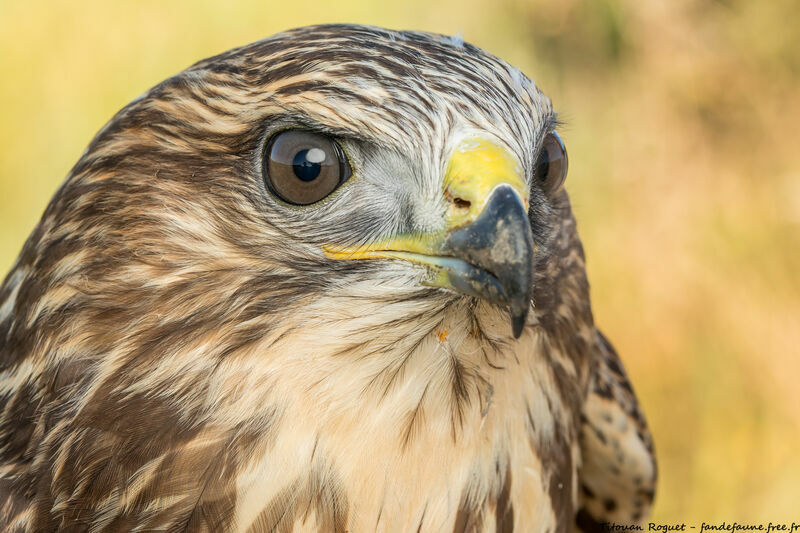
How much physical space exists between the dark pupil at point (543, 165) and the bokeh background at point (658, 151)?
9.11 ft

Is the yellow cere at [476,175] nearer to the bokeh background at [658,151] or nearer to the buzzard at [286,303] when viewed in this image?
the buzzard at [286,303]

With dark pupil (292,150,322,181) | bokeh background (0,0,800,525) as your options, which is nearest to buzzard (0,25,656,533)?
dark pupil (292,150,322,181)

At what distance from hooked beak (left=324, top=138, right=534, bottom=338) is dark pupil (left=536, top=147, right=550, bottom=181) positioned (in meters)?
0.29

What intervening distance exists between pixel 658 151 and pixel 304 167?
3.48 meters

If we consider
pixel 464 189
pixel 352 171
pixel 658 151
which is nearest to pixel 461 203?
pixel 464 189

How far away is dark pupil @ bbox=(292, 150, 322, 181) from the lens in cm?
191

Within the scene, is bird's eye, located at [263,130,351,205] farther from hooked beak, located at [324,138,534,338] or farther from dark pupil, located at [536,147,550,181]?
dark pupil, located at [536,147,550,181]

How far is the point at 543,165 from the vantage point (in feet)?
7.04

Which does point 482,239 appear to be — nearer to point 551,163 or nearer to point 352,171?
point 352,171

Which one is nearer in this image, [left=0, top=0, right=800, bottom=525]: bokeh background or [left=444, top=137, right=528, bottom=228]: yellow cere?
[left=444, top=137, right=528, bottom=228]: yellow cere

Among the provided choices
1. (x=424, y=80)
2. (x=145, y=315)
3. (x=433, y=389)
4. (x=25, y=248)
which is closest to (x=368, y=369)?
(x=433, y=389)

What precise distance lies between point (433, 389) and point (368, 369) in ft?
0.51

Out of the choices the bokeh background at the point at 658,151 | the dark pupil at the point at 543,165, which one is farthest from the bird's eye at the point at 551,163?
the bokeh background at the point at 658,151

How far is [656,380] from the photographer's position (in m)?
4.89
